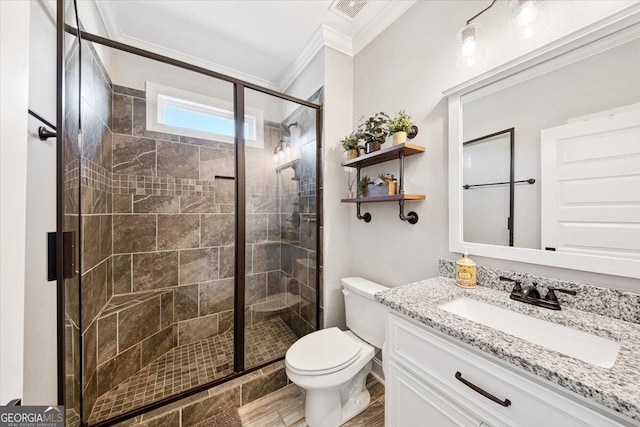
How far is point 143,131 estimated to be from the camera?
76.3 inches

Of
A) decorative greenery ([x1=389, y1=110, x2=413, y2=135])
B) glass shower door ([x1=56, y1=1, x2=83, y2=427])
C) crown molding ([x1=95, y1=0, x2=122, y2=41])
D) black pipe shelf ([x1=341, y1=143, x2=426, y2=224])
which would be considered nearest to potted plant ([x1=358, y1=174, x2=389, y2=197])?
black pipe shelf ([x1=341, y1=143, x2=426, y2=224])

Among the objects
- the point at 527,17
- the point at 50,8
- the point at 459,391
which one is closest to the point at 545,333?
the point at 459,391

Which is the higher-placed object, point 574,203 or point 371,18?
point 371,18

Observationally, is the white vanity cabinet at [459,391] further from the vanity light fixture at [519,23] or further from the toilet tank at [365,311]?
the vanity light fixture at [519,23]

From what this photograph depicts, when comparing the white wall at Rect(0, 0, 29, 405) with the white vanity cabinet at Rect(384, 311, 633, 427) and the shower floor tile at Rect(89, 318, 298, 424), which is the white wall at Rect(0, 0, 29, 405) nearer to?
the white vanity cabinet at Rect(384, 311, 633, 427)

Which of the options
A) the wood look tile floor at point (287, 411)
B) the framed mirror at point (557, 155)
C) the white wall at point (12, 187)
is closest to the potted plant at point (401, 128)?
the framed mirror at point (557, 155)

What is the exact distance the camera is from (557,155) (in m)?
0.96

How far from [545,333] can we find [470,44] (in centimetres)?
130

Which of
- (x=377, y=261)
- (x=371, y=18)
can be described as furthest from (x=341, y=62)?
(x=377, y=261)

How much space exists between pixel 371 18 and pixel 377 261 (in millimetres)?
1767

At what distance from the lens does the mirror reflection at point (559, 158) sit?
0.83 meters

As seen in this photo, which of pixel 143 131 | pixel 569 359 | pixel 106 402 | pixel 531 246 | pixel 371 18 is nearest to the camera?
pixel 569 359

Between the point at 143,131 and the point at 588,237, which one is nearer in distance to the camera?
the point at 588,237

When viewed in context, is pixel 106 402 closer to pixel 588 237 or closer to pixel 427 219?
pixel 427 219
